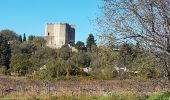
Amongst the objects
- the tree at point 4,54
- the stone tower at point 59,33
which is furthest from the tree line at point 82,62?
the stone tower at point 59,33

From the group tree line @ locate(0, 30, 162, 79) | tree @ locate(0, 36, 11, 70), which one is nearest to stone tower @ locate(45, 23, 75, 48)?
tree line @ locate(0, 30, 162, 79)

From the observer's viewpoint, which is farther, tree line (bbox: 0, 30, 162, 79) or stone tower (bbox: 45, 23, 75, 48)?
stone tower (bbox: 45, 23, 75, 48)

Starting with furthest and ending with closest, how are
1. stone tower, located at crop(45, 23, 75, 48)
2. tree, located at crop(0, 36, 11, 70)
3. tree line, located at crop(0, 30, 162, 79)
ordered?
stone tower, located at crop(45, 23, 75, 48), tree, located at crop(0, 36, 11, 70), tree line, located at crop(0, 30, 162, 79)

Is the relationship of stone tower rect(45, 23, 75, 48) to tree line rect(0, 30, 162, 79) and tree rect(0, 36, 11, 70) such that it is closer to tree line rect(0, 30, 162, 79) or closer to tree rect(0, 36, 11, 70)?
tree line rect(0, 30, 162, 79)

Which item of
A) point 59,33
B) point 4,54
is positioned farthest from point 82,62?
point 59,33

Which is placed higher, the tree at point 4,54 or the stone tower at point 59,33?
the stone tower at point 59,33

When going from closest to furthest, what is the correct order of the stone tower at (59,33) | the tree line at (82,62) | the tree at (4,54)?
the tree line at (82,62)
the tree at (4,54)
the stone tower at (59,33)

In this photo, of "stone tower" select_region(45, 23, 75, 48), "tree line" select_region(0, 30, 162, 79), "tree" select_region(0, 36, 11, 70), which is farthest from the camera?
"stone tower" select_region(45, 23, 75, 48)

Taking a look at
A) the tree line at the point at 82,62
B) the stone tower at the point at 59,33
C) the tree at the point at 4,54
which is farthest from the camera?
the stone tower at the point at 59,33

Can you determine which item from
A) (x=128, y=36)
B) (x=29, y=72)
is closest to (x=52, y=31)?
(x=29, y=72)

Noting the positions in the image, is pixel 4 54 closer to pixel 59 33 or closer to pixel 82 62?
pixel 82 62

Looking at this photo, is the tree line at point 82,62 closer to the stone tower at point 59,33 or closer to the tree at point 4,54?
the tree at point 4,54

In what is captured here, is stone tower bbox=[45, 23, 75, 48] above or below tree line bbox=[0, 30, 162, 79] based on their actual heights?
above

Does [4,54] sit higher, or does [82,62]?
[4,54]
